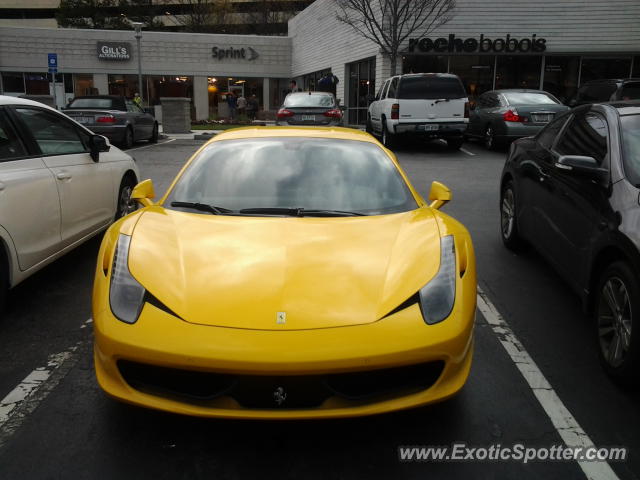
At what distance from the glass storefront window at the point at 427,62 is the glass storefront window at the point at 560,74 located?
3.91 metres

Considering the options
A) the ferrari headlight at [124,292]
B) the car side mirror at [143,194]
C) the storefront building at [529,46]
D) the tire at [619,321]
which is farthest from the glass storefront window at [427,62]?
the ferrari headlight at [124,292]

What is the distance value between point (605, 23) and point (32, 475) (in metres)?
24.2

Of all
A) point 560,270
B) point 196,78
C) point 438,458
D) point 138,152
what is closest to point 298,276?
point 438,458

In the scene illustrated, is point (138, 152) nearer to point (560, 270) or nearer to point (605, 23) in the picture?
point (560, 270)

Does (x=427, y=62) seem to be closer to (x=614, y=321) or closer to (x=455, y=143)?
(x=455, y=143)

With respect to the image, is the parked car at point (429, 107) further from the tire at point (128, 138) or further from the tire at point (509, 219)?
the tire at point (509, 219)

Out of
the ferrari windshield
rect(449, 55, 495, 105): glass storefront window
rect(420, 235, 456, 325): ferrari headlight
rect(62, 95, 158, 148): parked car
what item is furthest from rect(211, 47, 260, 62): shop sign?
rect(420, 235, 456, 325): ferrari headlight

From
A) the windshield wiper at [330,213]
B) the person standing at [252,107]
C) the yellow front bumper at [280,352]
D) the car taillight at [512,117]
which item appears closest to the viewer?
the yellow front bumper at [280,352]

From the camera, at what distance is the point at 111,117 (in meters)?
15.9

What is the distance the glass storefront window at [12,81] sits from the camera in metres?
39.2

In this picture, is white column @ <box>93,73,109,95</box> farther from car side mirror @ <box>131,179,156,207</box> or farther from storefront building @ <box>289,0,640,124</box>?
car side mirror @ <box>131,179,156,207</box>

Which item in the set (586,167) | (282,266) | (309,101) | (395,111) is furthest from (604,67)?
(282,266)

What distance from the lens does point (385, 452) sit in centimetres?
262

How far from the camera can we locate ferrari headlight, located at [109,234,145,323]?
2629 mm
